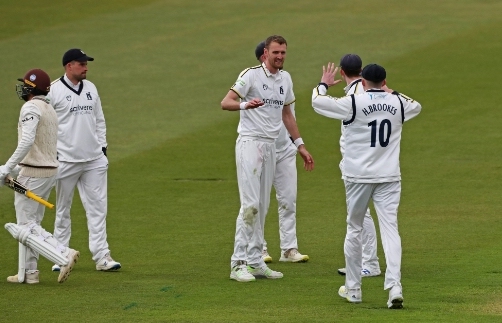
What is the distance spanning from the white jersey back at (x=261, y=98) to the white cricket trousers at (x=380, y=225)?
1.51 metres

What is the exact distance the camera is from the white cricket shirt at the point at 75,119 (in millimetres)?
11414

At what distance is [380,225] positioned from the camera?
9602 mm

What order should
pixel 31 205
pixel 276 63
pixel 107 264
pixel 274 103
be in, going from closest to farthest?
pixel 31 205, pixel 276 63, pixel 274 103, pixel 107 264

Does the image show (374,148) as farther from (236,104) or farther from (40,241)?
(40,241)

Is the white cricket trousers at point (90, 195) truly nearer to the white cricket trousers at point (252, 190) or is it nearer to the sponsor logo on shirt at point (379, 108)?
the white cricket trousers at point (252, 190)

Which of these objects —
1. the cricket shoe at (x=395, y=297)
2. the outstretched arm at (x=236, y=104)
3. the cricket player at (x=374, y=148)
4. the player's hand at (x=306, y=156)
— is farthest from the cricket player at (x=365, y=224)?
the cricket shoe at (x=395, y=297)

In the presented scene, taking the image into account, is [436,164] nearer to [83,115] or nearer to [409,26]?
[83,115]

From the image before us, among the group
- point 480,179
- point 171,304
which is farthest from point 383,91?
point 480,179

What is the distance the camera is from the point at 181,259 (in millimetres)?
11969

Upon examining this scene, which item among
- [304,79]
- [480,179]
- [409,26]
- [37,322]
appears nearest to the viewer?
[37,322]

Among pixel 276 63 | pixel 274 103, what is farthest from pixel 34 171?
pixel 276 63

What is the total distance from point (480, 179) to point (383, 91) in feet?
26.0

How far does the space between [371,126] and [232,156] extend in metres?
9.64

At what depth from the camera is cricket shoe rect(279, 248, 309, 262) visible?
12.0 m
